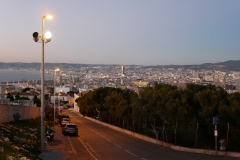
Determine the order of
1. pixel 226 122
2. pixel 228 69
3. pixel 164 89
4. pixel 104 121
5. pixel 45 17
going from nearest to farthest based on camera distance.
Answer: pixel 45 17
pixel 226 122
pixel 164 89
pixel 104 121
pixel 228 69

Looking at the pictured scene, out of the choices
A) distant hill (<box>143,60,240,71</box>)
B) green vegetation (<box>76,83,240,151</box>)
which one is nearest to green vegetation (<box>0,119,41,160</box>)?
green vegetation (<box>76,83,240,151</box>)

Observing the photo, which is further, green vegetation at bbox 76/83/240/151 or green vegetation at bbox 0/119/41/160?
green vegetation at bbox 76/83/240/151

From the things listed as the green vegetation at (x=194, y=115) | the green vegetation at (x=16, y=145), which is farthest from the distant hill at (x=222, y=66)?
the green vegetation at (x=16, y=145)

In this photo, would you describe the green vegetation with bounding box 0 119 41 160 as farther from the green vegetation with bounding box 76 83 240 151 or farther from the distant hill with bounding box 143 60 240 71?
the distant hill with bounding box 143 60 240 71

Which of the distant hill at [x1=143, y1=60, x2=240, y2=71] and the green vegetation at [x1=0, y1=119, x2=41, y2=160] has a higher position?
the distant hill at [x1=143, y1=60, x2=240, y2=71]

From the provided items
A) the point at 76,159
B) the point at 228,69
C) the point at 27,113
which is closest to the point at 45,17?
the point at 76,159

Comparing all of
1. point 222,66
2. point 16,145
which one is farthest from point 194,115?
point 222,66

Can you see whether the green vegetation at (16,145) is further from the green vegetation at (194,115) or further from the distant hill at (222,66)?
the distant hill at (222,66)

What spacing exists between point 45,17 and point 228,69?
Answer: 105312 millimetres

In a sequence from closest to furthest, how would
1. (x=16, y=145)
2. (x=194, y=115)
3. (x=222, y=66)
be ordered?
(x=16, y=145)
(x=194, y=115)
(x=222, y=66)

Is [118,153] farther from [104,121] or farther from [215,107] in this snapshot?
[104,121]

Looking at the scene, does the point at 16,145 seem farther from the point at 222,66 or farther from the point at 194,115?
the point at 222,66

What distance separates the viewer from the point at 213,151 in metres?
24.4

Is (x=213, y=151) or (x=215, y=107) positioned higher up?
(x=215, y=107)
